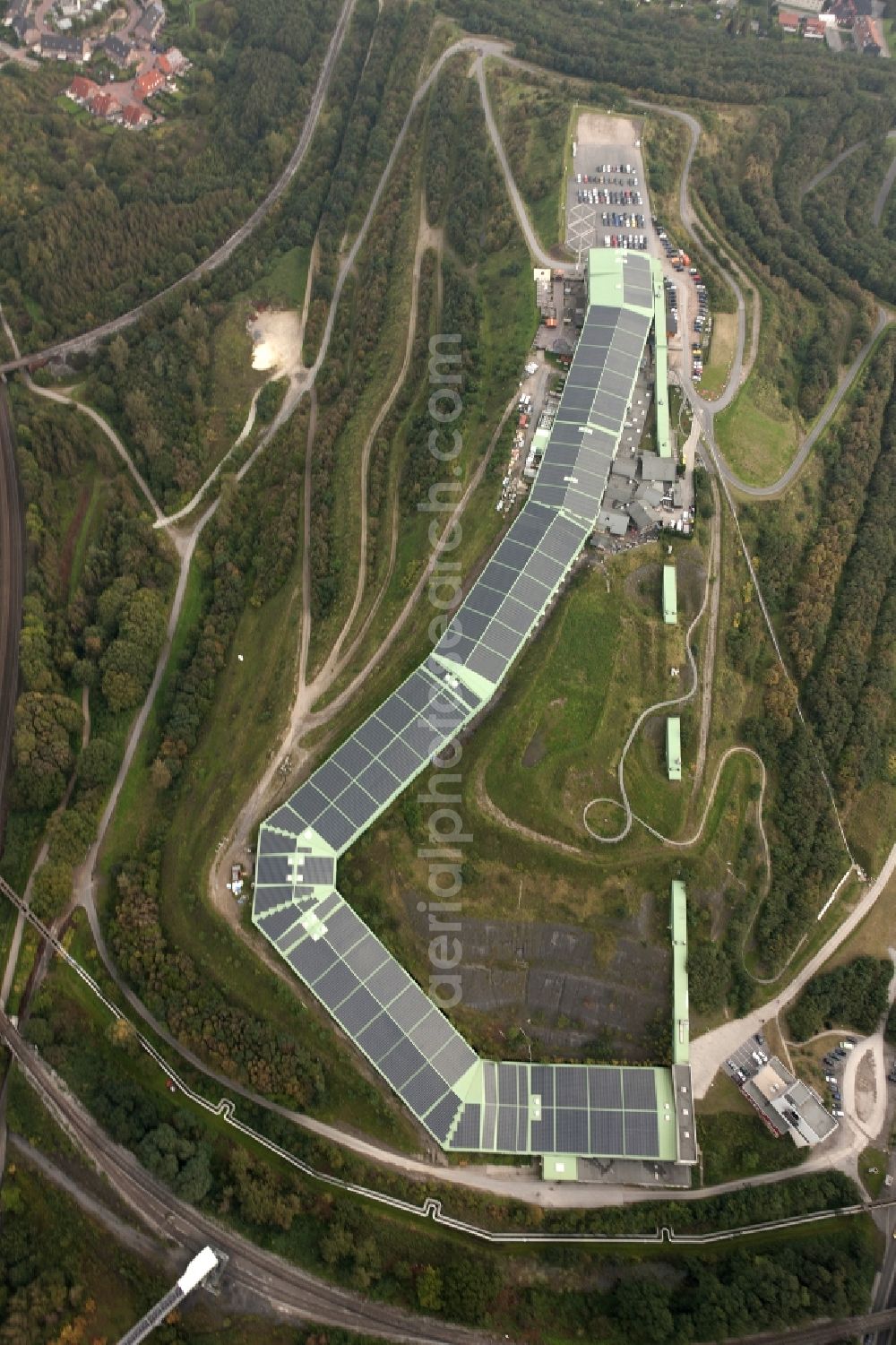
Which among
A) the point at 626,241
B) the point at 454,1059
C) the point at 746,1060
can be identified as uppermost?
the point at 626,241

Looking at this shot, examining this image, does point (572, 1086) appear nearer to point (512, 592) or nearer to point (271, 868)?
point (271, 868)

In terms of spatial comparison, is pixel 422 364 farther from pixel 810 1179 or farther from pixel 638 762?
pixel 810 1179

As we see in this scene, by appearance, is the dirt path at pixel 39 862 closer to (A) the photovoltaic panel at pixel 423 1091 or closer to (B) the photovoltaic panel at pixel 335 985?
(B) the photovoltaic panel at pixel 335 985

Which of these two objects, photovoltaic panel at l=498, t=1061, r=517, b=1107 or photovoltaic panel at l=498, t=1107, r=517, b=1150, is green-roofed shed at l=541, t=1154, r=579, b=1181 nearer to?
photovoltaic panel at l=498, t=1107, r=517, b=1150

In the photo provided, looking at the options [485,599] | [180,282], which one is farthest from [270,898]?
[180,282]

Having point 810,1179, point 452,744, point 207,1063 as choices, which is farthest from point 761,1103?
point 207,1063
